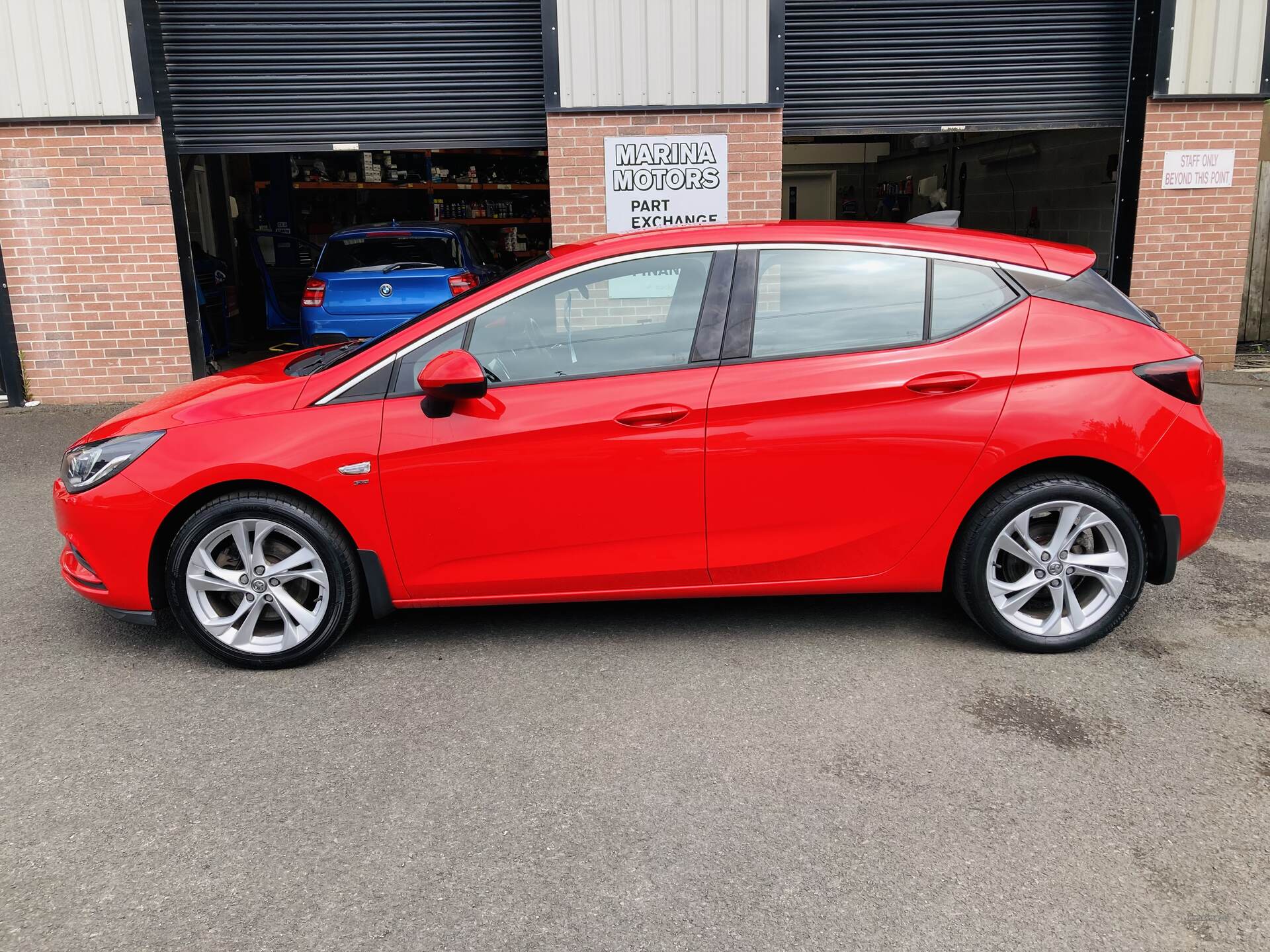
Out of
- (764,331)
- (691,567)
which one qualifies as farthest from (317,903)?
(764,331)

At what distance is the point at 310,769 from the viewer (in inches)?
134

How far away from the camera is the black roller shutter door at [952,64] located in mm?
9914

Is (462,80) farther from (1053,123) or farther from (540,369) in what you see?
(540,369)

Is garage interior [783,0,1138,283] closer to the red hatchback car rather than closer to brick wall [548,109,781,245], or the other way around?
brick wall [548,109,781,245]

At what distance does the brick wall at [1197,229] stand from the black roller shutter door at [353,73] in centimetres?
575

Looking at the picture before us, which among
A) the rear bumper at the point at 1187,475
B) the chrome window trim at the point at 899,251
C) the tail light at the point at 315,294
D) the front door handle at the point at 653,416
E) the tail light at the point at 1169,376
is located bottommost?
the rear bumper at the point at 1187,475

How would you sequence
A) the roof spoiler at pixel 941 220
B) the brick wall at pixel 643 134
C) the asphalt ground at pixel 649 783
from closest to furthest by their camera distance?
the asphalt ground at pixel 649 783 < the roof spoiler at pixel 941 220 < the brick wall at pixel 643 134

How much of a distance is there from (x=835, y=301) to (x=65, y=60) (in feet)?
26.4

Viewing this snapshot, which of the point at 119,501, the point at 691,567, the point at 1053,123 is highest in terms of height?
the point at 1053,123

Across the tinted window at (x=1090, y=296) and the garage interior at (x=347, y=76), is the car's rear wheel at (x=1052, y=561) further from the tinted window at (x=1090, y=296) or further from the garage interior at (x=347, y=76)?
the garage interior at (x=347, y=76)

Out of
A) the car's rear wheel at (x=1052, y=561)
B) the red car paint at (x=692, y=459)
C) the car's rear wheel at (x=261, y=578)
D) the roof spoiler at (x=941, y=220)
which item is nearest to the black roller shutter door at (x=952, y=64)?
the roof spoiler at (x=941, y=220)

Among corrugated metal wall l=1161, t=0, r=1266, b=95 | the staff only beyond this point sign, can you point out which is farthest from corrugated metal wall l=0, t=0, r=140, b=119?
corrugated metal wall l=1161, t=0, r=1266, b=95

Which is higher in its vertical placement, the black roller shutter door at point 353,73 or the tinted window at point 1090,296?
the black roller shutter door at point 353,73

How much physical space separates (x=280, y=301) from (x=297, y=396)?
464 inches
